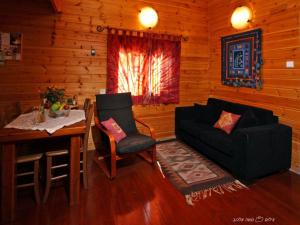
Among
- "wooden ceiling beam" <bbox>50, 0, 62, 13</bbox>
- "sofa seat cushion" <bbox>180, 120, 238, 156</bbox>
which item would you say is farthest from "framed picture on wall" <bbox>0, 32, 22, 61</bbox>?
"sofa seat cushion" <bbox>180, 120, 238, 156</bbox>

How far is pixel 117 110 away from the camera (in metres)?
3.31

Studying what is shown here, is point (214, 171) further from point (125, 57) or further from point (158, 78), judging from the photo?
point (125, 57)

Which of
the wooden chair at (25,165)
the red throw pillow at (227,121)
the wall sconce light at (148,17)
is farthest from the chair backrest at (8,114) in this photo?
the red throw pillow at (227,121)

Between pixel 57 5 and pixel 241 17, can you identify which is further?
pixel 241 17

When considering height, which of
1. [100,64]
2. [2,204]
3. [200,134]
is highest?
[100,64]

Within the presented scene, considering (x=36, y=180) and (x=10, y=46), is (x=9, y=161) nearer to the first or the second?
(x=36, y=180)

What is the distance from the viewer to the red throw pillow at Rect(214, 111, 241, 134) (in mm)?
3074

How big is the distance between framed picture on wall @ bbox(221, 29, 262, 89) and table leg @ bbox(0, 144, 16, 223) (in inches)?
133

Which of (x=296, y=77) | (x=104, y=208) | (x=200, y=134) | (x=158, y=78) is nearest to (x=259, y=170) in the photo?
(x=200, y=134)

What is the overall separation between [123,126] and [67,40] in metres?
1.64

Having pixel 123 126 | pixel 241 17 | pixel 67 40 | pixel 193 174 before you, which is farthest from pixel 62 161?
pixel 241 17

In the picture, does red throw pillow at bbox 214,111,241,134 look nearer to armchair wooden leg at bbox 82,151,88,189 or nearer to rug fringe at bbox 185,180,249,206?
rug fringe at bbox 185,180,249,206

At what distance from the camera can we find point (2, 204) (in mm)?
1826

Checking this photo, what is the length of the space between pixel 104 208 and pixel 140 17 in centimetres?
311
